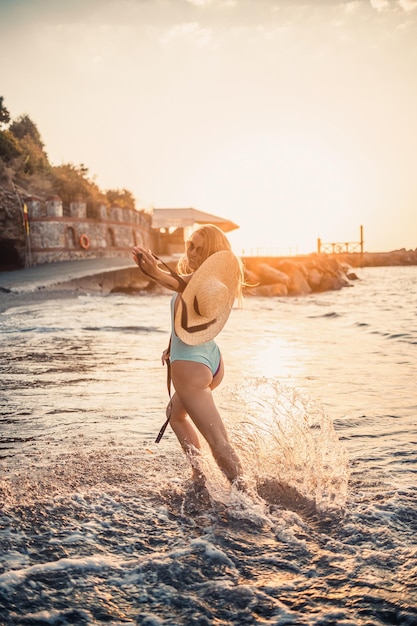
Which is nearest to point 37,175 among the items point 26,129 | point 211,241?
point 26,129

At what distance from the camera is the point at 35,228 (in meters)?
32.8

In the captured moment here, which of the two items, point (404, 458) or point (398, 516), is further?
point (404, 458)

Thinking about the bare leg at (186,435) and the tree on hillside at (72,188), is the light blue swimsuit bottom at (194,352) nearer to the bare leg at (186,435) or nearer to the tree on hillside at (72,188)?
the bare leg at (186,435)

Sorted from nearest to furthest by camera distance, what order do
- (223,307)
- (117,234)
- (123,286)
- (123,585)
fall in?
(123,585) < (223,307) < (123,286) < (117,234)

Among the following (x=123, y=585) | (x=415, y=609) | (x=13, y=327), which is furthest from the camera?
(x=13, y=327)

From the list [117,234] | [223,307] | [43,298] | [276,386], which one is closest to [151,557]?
[223,307]

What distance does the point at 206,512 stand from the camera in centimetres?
308

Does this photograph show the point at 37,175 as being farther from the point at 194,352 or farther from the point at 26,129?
the point at 194,352

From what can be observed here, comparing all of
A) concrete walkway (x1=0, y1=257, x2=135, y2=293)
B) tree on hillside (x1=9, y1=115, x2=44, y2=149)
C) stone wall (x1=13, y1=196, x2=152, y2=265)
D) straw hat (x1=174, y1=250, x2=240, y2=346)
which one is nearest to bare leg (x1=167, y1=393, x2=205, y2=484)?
straw hat (x1=174, y1=250, x2=240, y2=346)

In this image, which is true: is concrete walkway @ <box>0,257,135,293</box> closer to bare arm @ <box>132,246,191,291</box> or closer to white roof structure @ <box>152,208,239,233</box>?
white roof structure @ <box>152,208,239,233</box>

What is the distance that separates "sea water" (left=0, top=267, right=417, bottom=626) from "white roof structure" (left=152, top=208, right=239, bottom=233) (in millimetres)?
35073

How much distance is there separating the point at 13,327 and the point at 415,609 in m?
11.2

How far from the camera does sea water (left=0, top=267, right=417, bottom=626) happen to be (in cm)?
224

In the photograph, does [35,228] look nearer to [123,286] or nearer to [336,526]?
[123,286]
